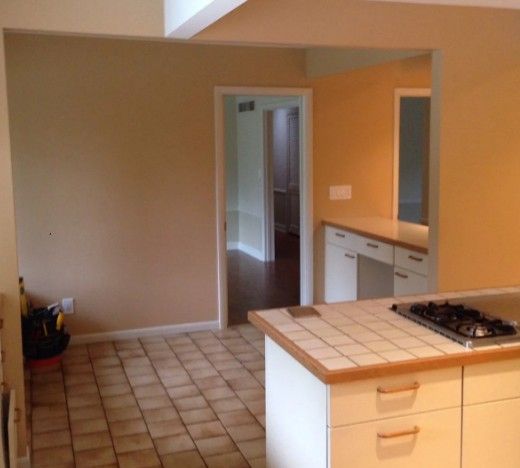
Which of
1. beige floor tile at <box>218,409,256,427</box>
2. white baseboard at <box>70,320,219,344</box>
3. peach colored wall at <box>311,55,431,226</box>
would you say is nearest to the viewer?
beige floor tile at <box>218,409,256,427</box>

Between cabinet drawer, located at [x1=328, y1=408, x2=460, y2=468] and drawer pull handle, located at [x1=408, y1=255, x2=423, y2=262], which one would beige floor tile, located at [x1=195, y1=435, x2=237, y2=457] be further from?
drawer pull handle, located at [x1=408, y1=255, x2=423, y2=262]

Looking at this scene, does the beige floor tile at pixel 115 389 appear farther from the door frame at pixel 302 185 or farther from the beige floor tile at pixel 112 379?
the door frame at pixel 302 185

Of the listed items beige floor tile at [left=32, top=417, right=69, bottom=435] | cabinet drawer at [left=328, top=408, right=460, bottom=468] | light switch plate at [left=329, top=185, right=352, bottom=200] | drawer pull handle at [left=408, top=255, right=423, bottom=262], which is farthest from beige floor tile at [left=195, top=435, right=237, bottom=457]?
light switch plate at [left=329, top=185, right=352, bottom=200]

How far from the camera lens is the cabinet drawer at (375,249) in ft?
15.7

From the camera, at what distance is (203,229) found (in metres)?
5.37

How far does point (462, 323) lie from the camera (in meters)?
2.29

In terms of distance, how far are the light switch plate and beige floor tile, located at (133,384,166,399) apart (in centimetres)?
233

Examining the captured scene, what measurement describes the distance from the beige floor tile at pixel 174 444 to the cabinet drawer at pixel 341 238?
90.7 inches

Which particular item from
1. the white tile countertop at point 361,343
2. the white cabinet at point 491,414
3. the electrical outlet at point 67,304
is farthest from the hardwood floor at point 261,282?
the white cabinet at point 491,414

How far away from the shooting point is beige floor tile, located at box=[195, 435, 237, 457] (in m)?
3.33

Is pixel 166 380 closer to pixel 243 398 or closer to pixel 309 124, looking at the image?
pixel 243 398

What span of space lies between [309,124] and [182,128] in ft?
3.52

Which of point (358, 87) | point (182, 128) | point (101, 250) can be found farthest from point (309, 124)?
point (101, 250)

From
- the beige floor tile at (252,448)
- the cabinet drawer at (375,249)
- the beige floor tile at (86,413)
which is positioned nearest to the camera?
the beige floor tile at (252,448)
